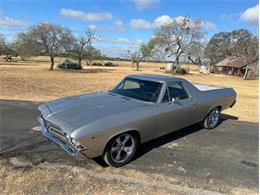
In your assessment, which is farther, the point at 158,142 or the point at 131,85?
the point at 131,85

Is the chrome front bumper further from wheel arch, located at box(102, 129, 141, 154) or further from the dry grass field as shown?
the dry grass field

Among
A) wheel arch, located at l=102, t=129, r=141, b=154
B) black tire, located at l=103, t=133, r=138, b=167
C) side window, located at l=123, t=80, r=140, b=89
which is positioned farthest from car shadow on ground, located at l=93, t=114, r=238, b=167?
side window, located at l=123, t=80, r=140, b=89

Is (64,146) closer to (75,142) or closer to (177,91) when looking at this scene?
(75,142)

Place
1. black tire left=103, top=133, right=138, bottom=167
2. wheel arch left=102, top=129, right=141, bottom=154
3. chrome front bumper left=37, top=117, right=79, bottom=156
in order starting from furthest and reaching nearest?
black tire left=103, top=133, right=138, bottom=167
wheel arch left=102, top=129, right=141, bottom=154
chrome front bumper left=37, top=117, right=79, bottom=156

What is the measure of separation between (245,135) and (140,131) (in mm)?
3338

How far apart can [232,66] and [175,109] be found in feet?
174

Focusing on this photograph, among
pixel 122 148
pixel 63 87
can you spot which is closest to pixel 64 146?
pixel 122 148

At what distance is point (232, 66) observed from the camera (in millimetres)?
52625

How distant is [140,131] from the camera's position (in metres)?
4.03

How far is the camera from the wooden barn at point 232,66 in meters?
50.9

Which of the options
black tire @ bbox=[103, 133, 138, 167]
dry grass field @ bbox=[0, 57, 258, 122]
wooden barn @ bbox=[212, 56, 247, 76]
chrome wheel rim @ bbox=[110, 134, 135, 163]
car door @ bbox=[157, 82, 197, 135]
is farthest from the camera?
wooden barn @ bbox=[212, 56, 247, 76]

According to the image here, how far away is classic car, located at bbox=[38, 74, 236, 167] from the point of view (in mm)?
3484

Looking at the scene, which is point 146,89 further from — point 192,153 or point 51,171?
point 51,171

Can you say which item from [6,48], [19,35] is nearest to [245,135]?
[19,35]
